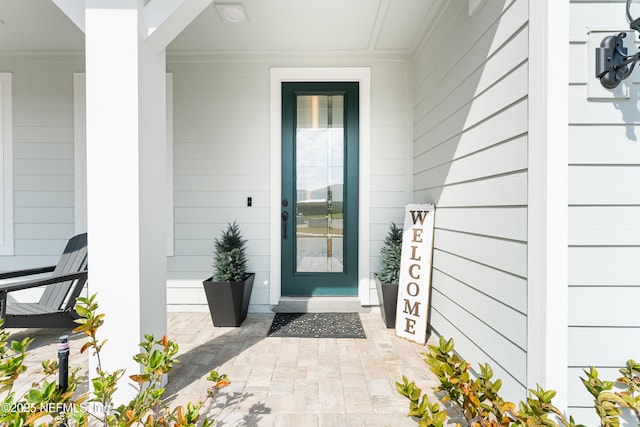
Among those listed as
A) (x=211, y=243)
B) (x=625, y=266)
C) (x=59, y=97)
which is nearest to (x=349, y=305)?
(x=211, y=243)

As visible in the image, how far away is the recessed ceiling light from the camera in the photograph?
255 centimetres

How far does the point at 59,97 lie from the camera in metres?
3.37

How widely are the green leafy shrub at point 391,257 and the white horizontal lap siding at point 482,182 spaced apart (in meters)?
0.40

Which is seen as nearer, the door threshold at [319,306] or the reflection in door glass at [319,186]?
the door threshold at [319,306]

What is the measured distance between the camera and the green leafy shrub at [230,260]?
295 centimetres

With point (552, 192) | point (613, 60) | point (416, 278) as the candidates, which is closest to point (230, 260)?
point (416, 278)

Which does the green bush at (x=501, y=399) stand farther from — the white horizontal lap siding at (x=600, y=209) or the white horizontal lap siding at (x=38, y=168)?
the white horizontal lap siding at (x=38, y=168)

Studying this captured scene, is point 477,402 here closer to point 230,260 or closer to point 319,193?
point 230,260

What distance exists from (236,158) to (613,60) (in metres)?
2.88

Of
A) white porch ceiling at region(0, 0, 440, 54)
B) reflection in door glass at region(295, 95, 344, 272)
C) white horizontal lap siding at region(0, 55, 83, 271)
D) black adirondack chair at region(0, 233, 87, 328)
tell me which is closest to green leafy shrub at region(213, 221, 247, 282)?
reflection in door glass at region(295, 95, 344, 272)

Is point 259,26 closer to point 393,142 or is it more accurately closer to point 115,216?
point 393,142

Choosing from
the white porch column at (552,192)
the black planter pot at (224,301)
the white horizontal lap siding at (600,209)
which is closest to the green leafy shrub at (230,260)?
the black planter pot at (224,301)

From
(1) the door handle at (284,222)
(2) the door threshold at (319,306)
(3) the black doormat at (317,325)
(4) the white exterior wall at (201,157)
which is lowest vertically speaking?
(3) the black doormat at (317,325)

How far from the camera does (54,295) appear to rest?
8.64 ft
